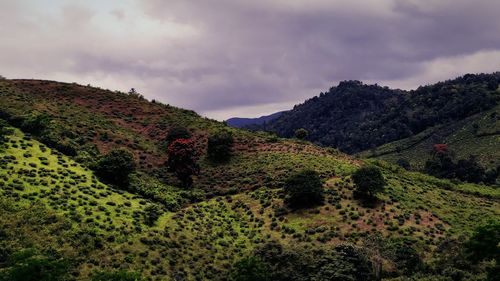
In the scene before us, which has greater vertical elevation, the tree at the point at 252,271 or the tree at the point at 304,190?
the tree at the point at 304,190

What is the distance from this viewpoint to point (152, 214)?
61.2 m

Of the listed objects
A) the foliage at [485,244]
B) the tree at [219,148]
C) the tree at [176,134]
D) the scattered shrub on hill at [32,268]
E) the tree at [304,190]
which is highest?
the tree at [176,134]

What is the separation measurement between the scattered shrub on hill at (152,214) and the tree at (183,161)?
12.8 metres

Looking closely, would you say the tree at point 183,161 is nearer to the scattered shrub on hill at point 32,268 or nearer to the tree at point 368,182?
the tree at point 368,182

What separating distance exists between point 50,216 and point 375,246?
36.3 m

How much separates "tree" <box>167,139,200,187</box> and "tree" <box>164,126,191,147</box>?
11006 millimetres

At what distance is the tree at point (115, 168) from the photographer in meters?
70.8

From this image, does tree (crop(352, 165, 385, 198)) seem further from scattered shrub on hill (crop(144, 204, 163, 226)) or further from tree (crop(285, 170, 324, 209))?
scattered shrub on hill (crop(144, 204, 163, 226))

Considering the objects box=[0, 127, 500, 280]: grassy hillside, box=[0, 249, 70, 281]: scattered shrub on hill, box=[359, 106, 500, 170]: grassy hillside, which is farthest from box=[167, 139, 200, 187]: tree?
box=[359, 106, 500, 170]: grassy hillside

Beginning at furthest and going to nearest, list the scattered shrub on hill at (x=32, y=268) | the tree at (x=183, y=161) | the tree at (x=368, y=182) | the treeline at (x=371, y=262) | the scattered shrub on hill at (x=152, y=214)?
the tree at (x=183, y=161) → the tree at (x=368, y=182) → the scattered shrub on hill at (x=152, y=214) → the treeline at (x=371, y=262) → the scattered shrub on hill at (x=32, y=268)

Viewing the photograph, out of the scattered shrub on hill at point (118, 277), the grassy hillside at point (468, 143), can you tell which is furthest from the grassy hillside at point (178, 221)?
the grassy hillside at point (468, 143)

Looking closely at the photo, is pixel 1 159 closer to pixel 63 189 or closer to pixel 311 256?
pixel 63 189

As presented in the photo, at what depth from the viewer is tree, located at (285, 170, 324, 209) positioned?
66938 millimetres

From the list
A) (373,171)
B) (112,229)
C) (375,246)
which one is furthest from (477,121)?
(112,229)
